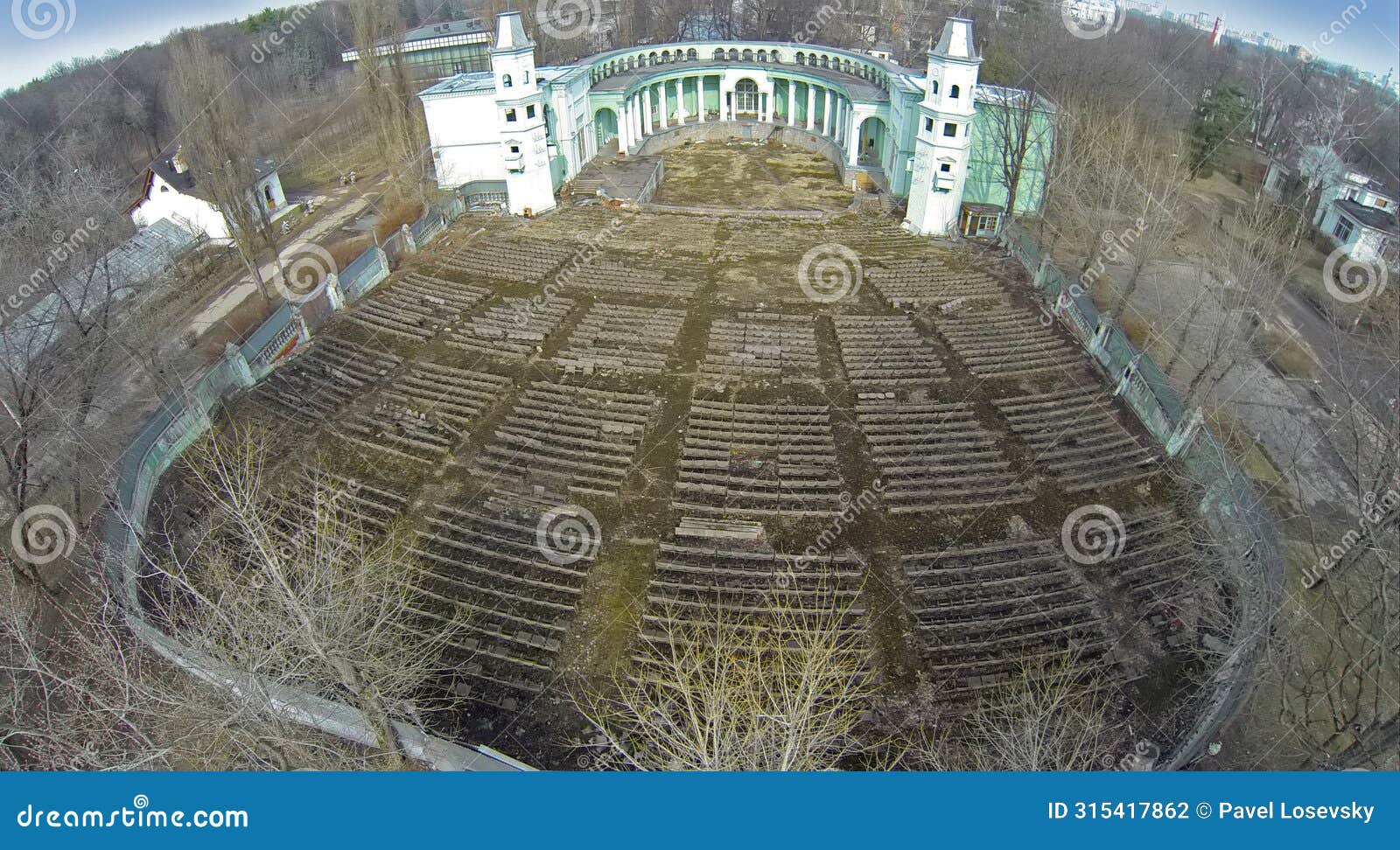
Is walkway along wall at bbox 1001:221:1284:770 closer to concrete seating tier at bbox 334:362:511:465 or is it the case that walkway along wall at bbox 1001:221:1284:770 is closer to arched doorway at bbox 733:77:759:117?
concrete seating tier at bbox 334:362:511:465

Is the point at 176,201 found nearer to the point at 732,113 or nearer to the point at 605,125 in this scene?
the point at 605,125

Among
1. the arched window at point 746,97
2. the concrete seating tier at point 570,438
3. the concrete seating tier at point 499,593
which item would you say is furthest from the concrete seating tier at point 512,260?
the arched window at point 746,97

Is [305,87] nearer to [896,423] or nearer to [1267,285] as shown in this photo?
[896,423]

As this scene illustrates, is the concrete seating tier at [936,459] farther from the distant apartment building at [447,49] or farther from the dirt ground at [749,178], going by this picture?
the distant apartment building at [447,49]
